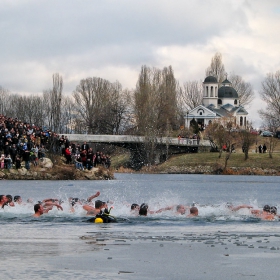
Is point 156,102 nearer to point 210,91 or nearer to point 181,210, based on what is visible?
point 210,91

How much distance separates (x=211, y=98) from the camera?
189 meters

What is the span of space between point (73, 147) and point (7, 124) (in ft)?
29.7

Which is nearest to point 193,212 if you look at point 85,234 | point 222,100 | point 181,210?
point 181,210

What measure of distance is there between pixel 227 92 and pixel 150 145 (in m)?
73.1

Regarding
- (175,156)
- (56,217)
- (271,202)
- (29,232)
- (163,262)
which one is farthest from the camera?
(175,156)

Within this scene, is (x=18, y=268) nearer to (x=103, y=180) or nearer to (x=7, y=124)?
(x=7, y=124)

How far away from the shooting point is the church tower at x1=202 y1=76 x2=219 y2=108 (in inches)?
7264

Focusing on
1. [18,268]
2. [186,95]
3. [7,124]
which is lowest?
[18,268]

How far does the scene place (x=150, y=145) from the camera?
11975 cm

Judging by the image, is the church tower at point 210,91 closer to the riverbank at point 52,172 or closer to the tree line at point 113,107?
the tree line at point 113,107

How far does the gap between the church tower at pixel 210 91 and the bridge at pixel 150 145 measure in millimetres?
58351

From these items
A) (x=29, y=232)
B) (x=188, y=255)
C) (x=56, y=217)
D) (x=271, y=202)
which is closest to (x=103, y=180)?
(x=271, y=202)

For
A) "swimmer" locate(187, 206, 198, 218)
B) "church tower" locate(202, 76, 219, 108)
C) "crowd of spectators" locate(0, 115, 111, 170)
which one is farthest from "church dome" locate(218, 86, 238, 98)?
"swimmer" locate(187, 206, 198, 218)

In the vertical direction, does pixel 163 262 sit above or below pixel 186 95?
below
